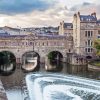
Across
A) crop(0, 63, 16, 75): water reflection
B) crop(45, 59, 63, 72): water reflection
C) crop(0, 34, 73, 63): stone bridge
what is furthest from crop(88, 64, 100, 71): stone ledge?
crop(0, 34, 73, 63): stone bridge

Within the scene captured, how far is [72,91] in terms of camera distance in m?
40.8

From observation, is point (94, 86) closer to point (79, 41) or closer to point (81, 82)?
point (81, 82)

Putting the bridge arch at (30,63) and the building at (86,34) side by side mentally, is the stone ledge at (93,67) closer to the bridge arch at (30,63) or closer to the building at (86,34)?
the bridge arch at (30,63)

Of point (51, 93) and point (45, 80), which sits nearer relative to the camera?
point (51, 93)

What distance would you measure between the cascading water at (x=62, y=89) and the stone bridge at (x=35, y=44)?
3478cm

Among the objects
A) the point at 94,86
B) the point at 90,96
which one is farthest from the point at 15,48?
the point at 90,96

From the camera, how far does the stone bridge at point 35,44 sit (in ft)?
275

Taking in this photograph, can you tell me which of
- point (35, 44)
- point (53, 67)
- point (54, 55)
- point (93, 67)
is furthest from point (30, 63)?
point (93, 67)

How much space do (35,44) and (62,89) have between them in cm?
4363

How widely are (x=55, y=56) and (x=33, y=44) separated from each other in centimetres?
1214

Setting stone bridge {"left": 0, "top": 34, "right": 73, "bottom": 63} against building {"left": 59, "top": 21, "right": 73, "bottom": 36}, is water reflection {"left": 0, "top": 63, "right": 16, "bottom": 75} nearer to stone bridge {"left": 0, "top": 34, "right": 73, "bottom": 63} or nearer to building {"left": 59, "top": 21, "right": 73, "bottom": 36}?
stone bridge {"left": 0, "top": 34, "right": 73, "bottom": 63}

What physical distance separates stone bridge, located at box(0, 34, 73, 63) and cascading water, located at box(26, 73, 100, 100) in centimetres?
3478

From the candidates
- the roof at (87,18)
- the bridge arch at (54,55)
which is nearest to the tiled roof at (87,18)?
the roof at (87,18)

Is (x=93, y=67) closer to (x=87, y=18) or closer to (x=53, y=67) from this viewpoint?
(x=53, y=67)
